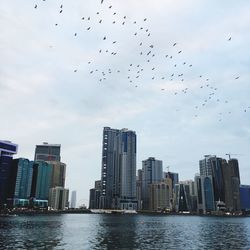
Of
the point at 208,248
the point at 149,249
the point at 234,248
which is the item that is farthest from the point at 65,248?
the point at 234,248

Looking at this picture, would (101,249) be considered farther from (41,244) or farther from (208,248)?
(208,248)

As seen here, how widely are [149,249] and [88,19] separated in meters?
46.9

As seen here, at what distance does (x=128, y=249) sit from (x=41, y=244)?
62.6 feet

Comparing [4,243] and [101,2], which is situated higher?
[101,2]

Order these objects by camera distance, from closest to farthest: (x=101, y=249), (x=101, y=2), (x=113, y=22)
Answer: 1. (x=101, y=2)
2. (x=113, y=22)
3. (x=101, y=249)

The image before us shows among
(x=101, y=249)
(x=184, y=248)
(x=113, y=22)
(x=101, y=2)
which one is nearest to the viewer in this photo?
(x=101, y=2)

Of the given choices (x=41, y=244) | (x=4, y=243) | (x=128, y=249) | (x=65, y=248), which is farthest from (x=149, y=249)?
(x=4, y=243)

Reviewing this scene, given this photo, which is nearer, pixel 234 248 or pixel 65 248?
pixel 65 248

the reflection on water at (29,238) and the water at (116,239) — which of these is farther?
the water at (116,239)

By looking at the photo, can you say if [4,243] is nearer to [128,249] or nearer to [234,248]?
[128,249]

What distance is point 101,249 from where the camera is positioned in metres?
64.2

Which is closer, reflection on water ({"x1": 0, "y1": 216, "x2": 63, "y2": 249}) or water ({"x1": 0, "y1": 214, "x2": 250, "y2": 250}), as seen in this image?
reflection on water ({"x1": 0, "y1": 216, "x2": 63, "y2": 249})

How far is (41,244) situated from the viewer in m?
69.6

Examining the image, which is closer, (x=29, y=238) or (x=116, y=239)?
(x=29, y=238)
